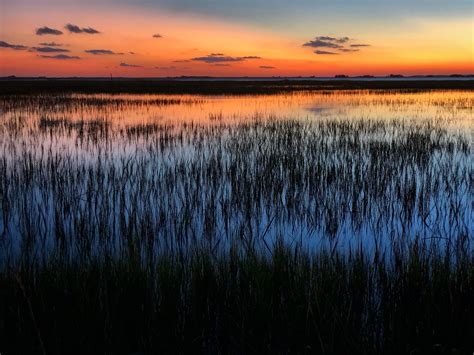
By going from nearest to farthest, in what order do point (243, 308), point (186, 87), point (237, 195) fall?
1. point (243, 308)
2. point (237, 195)
3. point (186, 87)

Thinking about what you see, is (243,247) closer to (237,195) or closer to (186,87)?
(237,195)

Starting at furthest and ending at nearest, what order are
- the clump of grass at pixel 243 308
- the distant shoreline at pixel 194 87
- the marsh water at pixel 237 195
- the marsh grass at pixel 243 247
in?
the distant shoreline at pixel 194 87
the marsh water at pixel 237 195
the marsh grass at pixel 243 247
the clump of grass at pixel 243 308

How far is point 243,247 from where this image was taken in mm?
6062

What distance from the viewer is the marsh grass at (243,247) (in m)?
3.74

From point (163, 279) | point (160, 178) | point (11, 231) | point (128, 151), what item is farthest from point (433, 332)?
point (128, 151)

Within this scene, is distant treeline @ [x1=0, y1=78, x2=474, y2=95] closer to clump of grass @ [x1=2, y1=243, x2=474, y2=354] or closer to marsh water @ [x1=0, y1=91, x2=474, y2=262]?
marsh water @ [x1=0, y1=91, x2=474, y2=262]

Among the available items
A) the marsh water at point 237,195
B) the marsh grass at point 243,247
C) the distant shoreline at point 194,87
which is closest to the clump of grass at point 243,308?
the marsh grass at point 243,247

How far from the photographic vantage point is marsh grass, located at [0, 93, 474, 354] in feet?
12.3

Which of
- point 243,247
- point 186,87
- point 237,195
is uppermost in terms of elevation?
point 186,87

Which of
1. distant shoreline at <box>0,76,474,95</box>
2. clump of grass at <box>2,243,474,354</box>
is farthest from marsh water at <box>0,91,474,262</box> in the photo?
distant shoreline at <box>0,76,474,95</box>

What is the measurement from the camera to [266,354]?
358cm

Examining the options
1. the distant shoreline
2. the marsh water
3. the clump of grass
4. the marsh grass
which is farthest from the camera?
the distant shoreline

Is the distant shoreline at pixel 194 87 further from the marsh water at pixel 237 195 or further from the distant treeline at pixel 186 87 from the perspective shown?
the marsh water at pixel 237 195

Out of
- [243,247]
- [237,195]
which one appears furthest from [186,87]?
[243,247]
